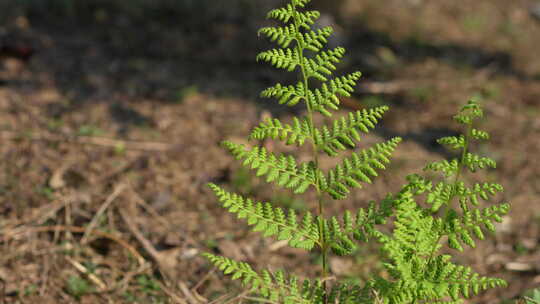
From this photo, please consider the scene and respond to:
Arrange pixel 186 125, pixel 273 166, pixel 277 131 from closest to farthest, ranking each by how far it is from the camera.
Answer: pixel 277 131 → pixel 273 166 → pixel 186 125

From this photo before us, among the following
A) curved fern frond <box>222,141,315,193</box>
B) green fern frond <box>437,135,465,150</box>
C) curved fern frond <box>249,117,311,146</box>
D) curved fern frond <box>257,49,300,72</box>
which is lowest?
curved fern frond <box>222,141,315,193</box>

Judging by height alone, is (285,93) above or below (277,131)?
above

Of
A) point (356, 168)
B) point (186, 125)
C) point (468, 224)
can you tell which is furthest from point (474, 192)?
point (186, 125)

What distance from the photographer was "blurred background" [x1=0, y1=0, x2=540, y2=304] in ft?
9.96

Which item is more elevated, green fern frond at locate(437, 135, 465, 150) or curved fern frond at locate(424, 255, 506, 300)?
green fern frond at locate(437, 135, 465, 150)

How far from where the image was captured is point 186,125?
4.55m

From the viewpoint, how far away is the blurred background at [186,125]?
304 cm

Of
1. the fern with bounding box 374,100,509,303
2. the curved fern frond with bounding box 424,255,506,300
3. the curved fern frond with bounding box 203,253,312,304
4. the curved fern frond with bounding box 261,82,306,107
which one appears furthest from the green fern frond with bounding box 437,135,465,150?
the curved fern frond with bounding box 203,253,312,304

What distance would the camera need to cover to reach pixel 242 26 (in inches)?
248

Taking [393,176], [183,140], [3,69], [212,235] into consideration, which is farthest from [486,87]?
[3,69]

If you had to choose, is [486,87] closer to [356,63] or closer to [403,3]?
[356,63]

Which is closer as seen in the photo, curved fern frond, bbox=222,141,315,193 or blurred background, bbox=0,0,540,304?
curved fern frond, bbox=222,141,315,193

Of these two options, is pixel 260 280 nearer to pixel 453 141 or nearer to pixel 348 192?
pixel 348 192

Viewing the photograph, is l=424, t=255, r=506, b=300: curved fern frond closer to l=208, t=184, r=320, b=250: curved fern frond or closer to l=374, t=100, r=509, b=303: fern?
l=374, t=100, r=509, b=303: fern
